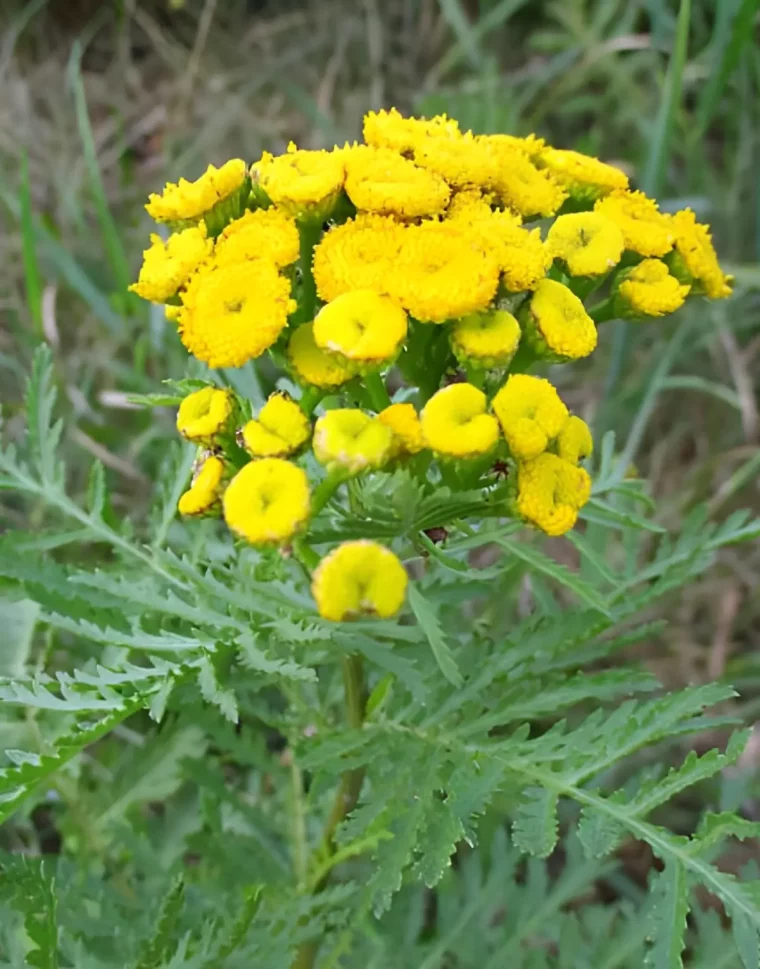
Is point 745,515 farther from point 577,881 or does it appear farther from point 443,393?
point 577,881

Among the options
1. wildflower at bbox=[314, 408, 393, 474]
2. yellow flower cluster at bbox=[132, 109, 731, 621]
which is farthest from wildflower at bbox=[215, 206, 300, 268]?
wildflower at bbox=[314, 408, 393, 474]

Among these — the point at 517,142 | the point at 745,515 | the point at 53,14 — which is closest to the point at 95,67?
the point at 53,14

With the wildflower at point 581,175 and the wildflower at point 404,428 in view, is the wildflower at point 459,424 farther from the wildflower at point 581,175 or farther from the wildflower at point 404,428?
the wildflower at point 581,175

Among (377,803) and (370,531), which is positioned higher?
(370,531)

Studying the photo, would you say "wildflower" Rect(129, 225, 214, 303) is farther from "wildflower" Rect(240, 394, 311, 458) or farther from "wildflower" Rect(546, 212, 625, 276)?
"wildflower" Rect(546, 212, 625, 276)

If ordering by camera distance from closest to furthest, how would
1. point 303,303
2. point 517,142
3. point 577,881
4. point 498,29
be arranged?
point 303,303
point 517,142
point 577,881
point 498,29

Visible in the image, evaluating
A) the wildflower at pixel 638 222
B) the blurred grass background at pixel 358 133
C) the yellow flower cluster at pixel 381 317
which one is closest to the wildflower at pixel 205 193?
the yellow flower cluster at pixel 381 317

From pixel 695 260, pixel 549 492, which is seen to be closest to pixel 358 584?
pixel 549 492
